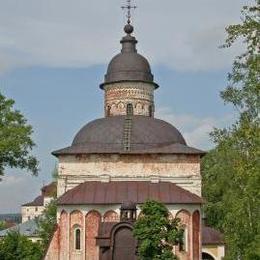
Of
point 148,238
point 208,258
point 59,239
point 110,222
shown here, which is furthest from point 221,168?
point 208,258

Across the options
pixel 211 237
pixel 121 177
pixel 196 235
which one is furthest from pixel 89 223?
pixel 211 237

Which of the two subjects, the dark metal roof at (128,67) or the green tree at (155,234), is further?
the dark metal roof at (128,67)

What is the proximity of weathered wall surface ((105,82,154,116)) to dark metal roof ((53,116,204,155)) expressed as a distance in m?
1.85

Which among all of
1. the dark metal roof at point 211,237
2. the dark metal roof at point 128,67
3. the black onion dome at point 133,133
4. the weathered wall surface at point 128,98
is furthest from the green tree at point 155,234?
the dark metal roof at point 211,237

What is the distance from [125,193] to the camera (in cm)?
3516

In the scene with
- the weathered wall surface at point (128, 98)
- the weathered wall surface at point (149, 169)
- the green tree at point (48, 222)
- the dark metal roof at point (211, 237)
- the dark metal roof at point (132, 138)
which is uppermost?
the weathered wall surface at point (128, 98)

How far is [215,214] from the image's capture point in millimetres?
44438

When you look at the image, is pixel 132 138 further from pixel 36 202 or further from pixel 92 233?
pixel 36 202

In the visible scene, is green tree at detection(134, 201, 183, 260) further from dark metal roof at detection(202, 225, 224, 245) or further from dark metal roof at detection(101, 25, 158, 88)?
dark metal roof at detection(202, 225, 224, 245)

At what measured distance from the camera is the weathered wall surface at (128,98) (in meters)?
40.2

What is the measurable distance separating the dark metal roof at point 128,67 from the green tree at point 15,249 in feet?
32.8

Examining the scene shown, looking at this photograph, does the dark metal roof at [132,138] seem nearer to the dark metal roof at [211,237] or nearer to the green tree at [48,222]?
the dark metal roof at [211,237]

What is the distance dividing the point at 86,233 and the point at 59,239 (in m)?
1.58

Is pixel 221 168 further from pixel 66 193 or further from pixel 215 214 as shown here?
pixel 215 214
